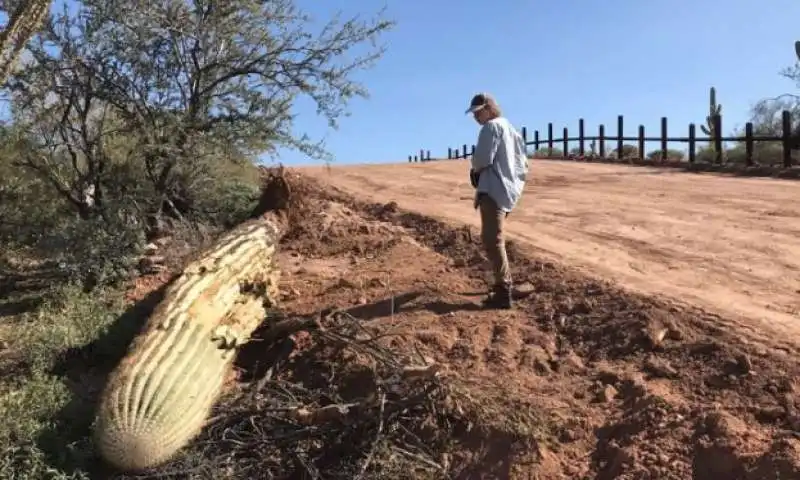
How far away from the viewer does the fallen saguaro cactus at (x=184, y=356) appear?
4.39 m

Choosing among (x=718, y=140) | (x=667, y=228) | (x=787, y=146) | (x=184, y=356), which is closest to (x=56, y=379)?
(x=184, y=356)

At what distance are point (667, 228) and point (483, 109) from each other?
150 inches

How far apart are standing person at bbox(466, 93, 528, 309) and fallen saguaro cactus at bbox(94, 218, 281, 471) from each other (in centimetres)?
203

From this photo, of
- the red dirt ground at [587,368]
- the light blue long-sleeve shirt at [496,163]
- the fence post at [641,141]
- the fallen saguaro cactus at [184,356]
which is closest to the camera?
the red dirt ground at [587,368]

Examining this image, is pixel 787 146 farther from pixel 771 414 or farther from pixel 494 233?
pixel 771 414

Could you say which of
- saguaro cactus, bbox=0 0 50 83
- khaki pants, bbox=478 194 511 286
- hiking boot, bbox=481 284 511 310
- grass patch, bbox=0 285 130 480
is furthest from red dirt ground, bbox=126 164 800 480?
saguaro cactus, bbox=0 0 50 83

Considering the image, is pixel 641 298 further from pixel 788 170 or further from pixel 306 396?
pixel 788 170

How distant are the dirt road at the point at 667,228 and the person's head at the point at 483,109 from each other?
66.0 inches

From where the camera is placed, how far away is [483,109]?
6.06m

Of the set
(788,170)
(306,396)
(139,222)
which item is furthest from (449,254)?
(788,170)

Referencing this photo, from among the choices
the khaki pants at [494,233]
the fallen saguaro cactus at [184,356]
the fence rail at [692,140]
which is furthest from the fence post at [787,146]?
the fallen saguaro cactus at [184,356]

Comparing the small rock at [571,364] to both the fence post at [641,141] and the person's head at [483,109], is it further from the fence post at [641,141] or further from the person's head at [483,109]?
the fence post at [641,141]

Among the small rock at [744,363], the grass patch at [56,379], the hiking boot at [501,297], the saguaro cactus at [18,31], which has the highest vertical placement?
the saguaro cactus at [18,31]

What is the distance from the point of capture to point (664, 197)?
12055 millimetres
